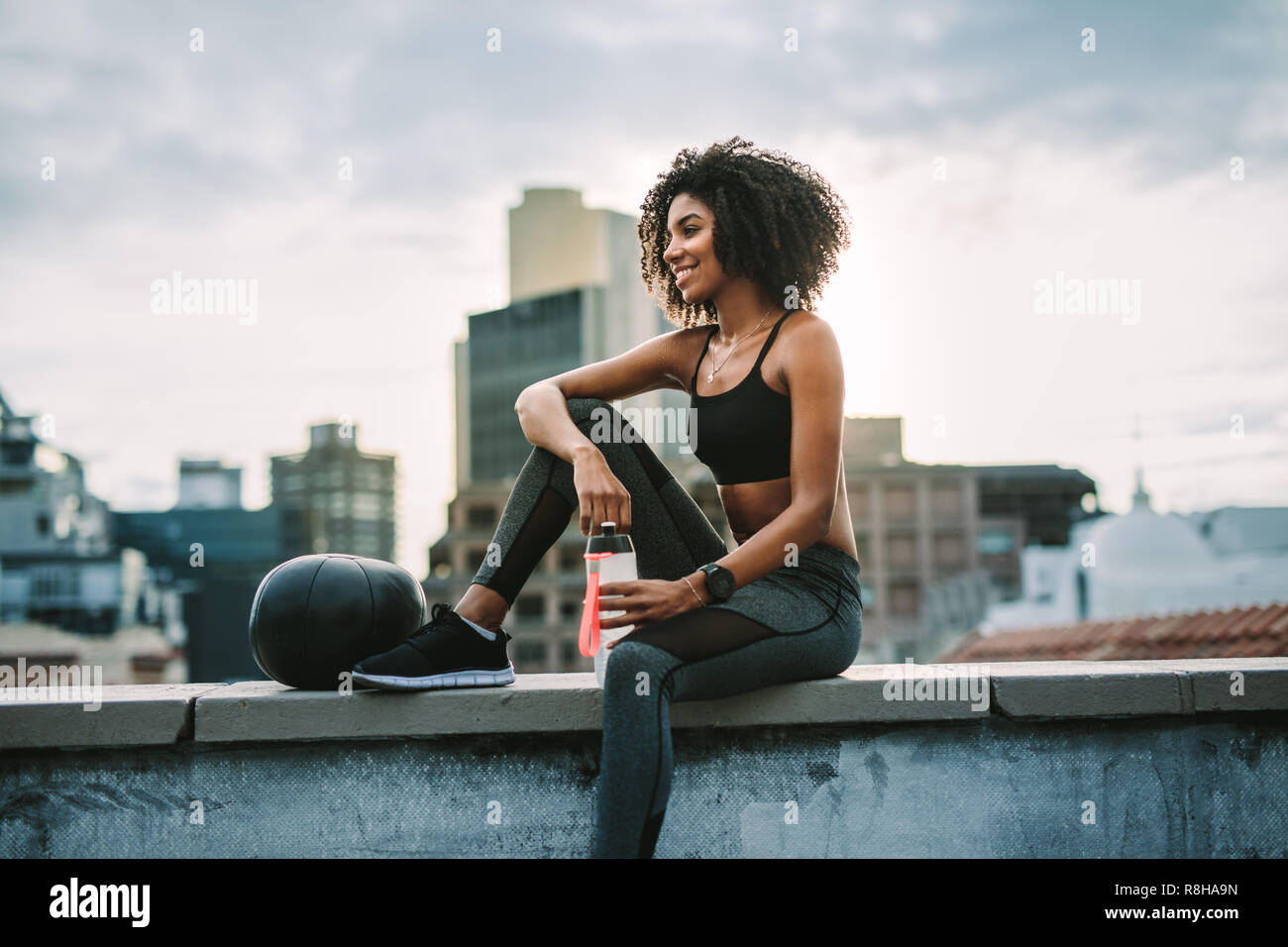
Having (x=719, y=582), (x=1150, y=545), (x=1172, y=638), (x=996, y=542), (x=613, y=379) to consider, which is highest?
(x=613, y=379)

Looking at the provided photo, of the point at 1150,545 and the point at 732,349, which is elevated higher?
the point at 732,349

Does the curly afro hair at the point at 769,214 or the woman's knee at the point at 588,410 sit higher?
the curly afro hair at the point at 769,214

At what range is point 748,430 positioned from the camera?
2.86 metres

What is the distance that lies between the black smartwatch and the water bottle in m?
0.22

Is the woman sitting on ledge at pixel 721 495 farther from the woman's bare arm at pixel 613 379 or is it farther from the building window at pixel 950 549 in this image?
the building window at pixel 950 549

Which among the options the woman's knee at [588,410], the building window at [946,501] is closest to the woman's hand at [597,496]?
the woman's knee at [588,410]

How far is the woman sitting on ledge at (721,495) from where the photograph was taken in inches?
95.8

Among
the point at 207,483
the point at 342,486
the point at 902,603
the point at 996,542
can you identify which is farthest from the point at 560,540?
the point at 342,486

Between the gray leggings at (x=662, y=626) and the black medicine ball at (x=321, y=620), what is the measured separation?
36cm

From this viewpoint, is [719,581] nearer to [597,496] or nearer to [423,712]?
[597,496]

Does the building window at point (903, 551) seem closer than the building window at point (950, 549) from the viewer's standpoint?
Yes

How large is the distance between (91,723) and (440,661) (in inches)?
37.4

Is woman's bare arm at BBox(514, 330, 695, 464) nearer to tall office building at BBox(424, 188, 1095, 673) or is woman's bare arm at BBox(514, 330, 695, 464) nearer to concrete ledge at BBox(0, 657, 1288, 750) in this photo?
concrete ledge at BBox(0, 657, 1288, 750)
